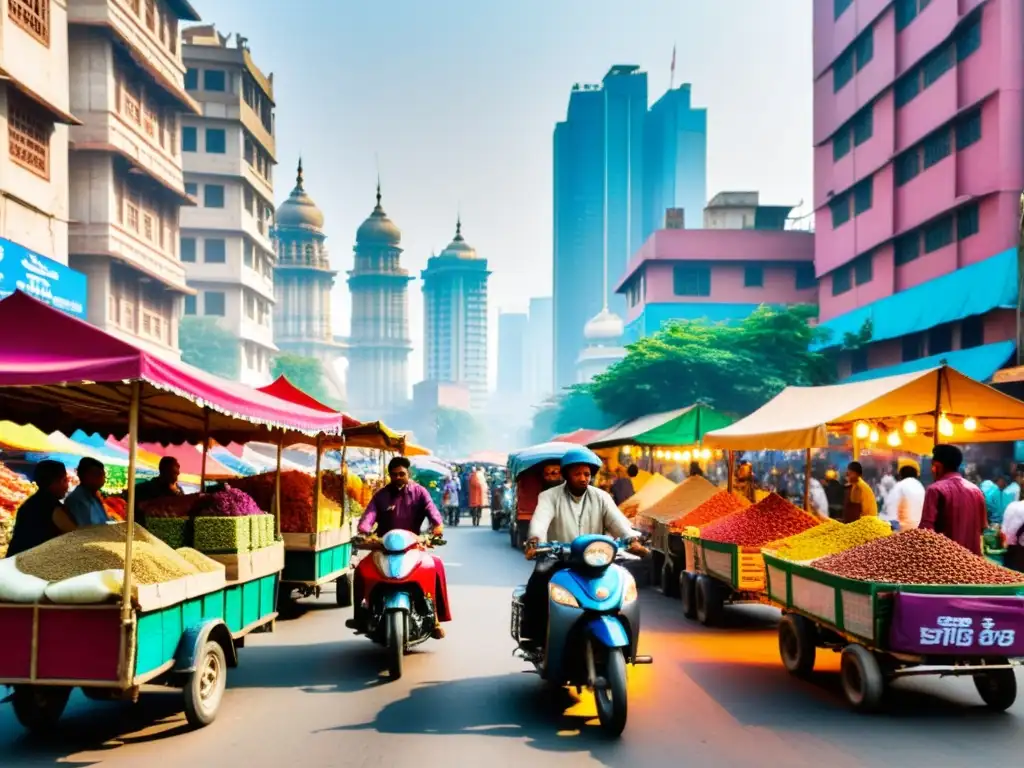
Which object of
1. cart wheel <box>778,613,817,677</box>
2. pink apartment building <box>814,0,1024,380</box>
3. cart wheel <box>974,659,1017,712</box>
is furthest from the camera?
pink apartment building <box>814,0,1024,380</box>

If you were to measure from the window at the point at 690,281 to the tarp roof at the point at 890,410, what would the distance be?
55.9 m

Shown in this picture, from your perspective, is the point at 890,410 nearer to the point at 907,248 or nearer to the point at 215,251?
the point at 907,248

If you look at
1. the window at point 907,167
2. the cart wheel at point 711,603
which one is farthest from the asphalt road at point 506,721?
the window at point 907,167

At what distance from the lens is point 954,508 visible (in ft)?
29.8

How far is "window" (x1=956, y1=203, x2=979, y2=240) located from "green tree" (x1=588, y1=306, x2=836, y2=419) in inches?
389

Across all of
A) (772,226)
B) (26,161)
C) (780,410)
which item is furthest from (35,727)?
(772,226)

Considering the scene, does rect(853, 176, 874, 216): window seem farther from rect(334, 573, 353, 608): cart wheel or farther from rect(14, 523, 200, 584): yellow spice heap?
rect(14, 523, 200, 584): yellow spice heap

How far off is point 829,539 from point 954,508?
117cm

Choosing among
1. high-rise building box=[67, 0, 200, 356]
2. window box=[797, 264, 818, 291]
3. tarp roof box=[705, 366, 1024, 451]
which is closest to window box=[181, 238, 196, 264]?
high-rise building box=[67, 0, 200, 356]

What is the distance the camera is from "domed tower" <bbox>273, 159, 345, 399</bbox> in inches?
6668

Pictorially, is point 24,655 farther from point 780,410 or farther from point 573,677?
point 780,410

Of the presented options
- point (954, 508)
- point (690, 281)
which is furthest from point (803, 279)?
point (954, 508)

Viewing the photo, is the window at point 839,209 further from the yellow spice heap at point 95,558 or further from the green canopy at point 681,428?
the yellow spice heap at point 95,558

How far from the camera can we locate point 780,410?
15.6 m
